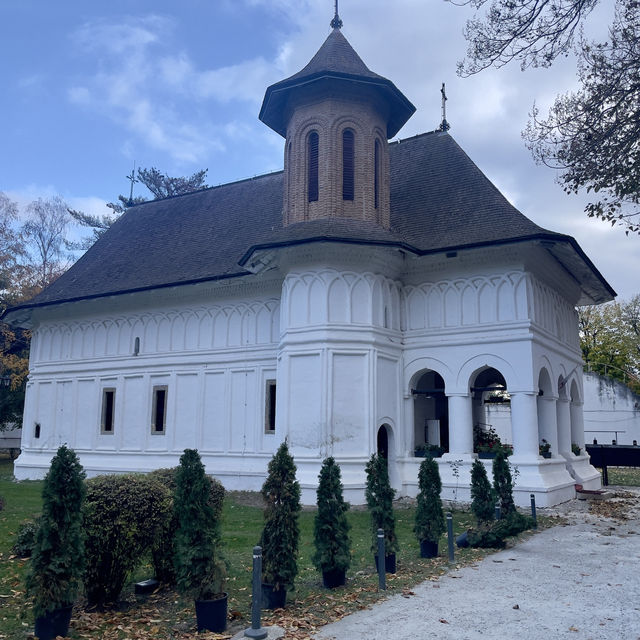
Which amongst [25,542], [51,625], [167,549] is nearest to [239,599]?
[167,549]

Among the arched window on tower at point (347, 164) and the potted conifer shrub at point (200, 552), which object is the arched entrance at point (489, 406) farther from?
the potted conifer shrub at point (200, 552)

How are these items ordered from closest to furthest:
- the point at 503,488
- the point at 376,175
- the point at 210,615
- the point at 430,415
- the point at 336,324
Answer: the point at 210,615, the point at 503,488, the point at 336,324, the point at 376,175, the point at 430,415

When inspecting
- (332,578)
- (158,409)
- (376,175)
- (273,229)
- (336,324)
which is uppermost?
(376,175)

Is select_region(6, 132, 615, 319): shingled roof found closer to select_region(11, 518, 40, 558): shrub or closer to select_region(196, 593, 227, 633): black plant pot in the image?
select_region(11, 518, 40, 558): shrub

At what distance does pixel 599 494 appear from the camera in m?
18.1

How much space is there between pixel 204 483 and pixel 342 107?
14633 mm

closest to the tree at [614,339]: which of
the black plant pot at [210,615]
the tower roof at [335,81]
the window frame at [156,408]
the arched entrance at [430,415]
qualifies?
the arched entrance at [430,415]

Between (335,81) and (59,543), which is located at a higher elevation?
(335,81)

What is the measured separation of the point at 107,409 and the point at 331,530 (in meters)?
17.1

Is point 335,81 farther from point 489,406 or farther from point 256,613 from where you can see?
point 489,406

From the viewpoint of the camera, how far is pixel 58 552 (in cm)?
615

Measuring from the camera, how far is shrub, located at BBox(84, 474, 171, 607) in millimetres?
7000

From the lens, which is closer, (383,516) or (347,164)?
(383,516)

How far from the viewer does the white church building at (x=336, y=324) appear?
16875mm
